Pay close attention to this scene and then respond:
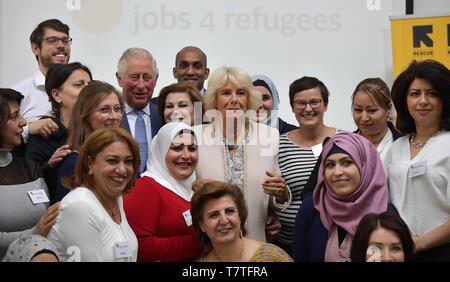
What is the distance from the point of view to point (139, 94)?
3.42 m

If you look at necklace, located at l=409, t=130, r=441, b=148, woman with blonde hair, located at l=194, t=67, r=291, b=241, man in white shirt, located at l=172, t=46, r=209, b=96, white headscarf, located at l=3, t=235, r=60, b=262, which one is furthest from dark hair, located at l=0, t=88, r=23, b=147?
necklace, located at l=409, t=130, r=441, b=148

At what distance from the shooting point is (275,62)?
443cm

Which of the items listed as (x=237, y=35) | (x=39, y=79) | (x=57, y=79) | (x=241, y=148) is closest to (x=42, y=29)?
(x=39, y=79)

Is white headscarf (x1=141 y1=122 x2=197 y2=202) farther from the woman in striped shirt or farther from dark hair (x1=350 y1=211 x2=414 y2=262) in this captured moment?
dark hair (x1=350 y1=211 x2=414 y2=262)

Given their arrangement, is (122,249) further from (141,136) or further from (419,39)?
(419,39)

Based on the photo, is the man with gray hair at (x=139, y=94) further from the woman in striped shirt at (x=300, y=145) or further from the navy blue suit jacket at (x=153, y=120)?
the woman in striped shirt at (x=300, y=145)

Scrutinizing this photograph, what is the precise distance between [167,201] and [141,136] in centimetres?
89

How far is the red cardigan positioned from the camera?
7.94ft

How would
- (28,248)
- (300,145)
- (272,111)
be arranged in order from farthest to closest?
(272,111) → (300,145) → (28,248)

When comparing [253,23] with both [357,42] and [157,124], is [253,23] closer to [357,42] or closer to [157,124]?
[357,42]

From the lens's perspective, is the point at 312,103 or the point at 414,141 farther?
the point at 312,103

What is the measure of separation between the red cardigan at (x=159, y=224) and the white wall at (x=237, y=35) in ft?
6.37

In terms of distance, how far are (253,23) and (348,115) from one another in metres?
1.14

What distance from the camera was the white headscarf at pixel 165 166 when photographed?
8.59 ft
